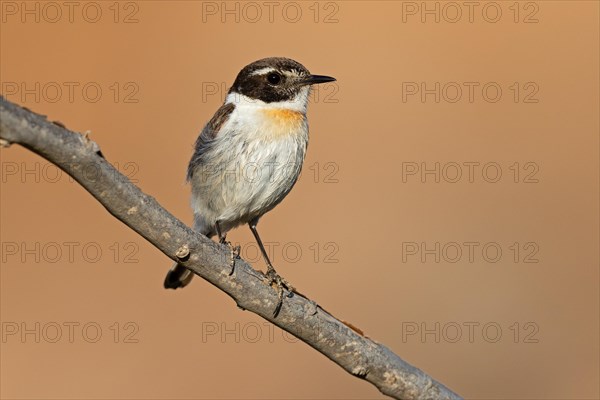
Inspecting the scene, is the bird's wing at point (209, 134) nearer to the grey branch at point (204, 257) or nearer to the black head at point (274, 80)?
the black head at point (274, 80)

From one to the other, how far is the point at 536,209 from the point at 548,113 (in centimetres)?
176

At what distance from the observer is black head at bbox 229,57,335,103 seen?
634cm

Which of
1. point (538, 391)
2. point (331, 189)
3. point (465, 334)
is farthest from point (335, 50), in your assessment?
point (538, 391)

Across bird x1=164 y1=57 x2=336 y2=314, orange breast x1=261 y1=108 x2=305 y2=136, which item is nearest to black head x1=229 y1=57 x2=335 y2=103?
bird x1=164 y1=57 x2=336 y2=314

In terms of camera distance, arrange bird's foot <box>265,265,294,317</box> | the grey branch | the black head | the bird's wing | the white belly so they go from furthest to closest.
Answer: the black head, the bird's wing, the white belly, bird's foot <box>265,265,294,317</box>, the grey branch

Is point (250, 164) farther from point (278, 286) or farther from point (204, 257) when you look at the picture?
point (204, 257)

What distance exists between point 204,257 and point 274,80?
2340 millimetres

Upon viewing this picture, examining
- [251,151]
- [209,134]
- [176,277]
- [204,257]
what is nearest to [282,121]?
[251,151]

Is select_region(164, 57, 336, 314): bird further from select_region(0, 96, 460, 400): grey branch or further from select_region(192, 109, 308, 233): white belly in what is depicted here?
select_region(0, 96, 460, 400): grey branch

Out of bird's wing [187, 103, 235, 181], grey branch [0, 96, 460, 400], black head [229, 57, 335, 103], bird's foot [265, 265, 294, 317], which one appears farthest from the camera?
black head [229, 57, 335, 103]

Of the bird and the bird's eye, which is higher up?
the bird's eye

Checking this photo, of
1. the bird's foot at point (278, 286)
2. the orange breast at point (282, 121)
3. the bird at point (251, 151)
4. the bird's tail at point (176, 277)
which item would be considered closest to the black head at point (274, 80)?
the bird at point (251, 151)

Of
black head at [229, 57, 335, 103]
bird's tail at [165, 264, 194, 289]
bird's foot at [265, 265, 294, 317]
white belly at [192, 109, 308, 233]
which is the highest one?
black head at [229, 57, 335, 103]

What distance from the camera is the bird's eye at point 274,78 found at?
20.8ft
